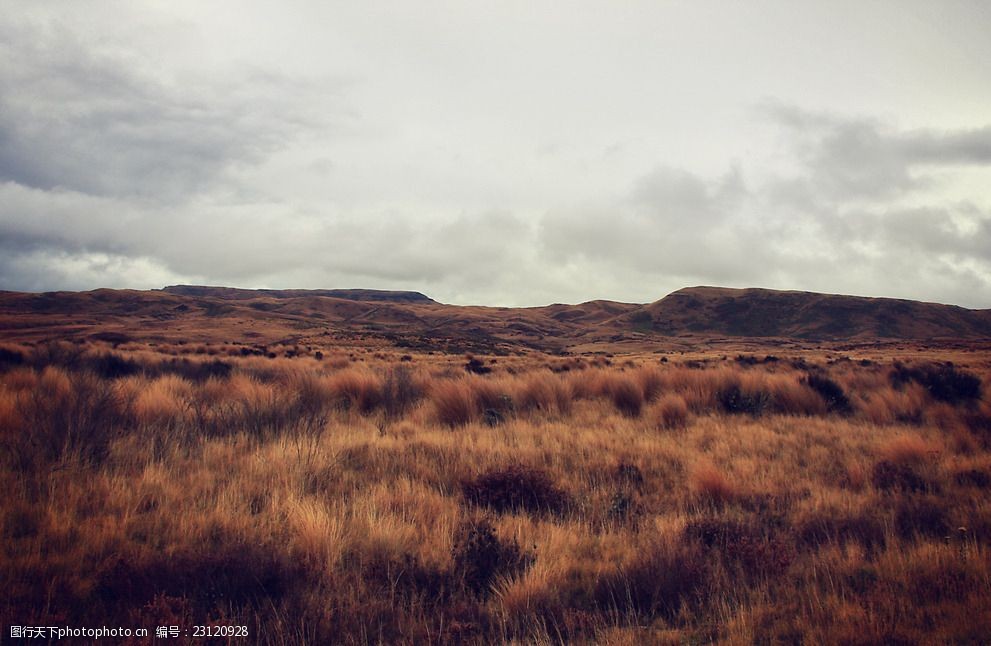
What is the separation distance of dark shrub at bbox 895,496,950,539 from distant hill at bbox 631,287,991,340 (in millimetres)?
119559

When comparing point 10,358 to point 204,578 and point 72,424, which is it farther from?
point 204,578

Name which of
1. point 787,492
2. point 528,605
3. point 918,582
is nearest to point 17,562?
point 528,605

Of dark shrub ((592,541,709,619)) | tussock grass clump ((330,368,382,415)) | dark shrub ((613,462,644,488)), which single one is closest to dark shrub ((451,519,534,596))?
dark shrub ((592,541,709,619))

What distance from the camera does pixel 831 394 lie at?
37.1 ft

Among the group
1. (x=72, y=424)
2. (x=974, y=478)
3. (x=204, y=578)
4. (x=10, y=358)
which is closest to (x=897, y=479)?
(x=974, y=478)

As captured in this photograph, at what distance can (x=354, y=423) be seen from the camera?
341 inches

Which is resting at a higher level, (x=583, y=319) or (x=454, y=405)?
(x=583, y=319)

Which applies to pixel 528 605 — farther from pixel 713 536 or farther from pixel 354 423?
pixel 354 423

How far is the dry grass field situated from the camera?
3.03 meters

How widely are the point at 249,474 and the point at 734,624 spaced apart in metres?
4.80

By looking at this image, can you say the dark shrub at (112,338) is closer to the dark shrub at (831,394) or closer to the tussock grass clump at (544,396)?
the tussock grass clump at (544,396)

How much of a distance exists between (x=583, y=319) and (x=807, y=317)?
195 feet

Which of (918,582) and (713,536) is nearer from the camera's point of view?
(918,582)

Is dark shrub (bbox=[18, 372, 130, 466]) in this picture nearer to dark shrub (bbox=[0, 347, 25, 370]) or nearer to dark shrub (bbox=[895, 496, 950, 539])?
dark shrub (bbox=[0, 347, 25, 370])
